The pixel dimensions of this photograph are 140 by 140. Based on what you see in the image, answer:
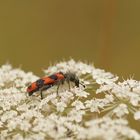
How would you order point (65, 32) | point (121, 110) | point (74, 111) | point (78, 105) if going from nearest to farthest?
point (121, 110)
point (74, 111)
point (78, 105)
point (65, 32)

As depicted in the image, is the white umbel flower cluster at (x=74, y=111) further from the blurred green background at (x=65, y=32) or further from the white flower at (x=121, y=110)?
the blurred green background at (x=65, y=32)

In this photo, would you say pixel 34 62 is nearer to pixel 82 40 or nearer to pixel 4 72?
pixel 82 40

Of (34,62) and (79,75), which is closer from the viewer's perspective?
(79,75)

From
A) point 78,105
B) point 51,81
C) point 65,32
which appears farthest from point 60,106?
point 65,32

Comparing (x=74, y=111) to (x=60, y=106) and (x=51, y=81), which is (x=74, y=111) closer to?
(x=60, y=106)

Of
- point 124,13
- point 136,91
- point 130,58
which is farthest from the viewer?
point 124,13

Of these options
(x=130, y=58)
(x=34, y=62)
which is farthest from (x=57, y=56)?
(x=130, y=58)

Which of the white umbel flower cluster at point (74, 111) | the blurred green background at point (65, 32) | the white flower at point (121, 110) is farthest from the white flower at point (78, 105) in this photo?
the blurred green background at point (65, 32)

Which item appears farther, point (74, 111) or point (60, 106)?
point (60, 106)
